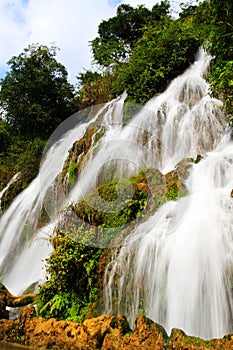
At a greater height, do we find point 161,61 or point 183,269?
point 161,61

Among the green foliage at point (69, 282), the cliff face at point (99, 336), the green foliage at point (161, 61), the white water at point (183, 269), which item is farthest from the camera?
the green foliage at point (161, 61)

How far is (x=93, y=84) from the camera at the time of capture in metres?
19.3

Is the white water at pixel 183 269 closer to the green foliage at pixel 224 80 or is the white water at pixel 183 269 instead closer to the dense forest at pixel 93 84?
the dense forest at pixel 93 84

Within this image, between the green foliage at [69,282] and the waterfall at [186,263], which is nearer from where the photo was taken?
the waterfall at [186,263]

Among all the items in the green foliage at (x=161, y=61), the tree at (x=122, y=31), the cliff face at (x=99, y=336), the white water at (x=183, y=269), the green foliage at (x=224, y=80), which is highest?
the tree at (x=122, y=31)

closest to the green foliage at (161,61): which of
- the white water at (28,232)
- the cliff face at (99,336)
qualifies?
the white water at (28,232)

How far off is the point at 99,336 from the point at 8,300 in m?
2.71

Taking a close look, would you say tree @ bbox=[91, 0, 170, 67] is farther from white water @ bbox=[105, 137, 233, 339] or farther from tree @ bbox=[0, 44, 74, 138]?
white water @ bbox=[105, 137, 233, 339]

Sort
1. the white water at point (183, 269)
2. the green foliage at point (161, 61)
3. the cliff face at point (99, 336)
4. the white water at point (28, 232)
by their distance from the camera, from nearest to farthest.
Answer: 1. the cliff face at point (99, 336)
2. the white water at point (183, 269)
3. the white water at point (28, 232)
4. the green foliage at point (161, 61)

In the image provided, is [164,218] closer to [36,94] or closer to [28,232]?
[28,232]

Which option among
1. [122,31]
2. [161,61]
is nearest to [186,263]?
[161,61]

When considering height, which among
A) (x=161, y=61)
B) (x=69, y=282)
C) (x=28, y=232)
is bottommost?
(x=69, y=282)

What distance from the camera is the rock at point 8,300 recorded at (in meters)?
5.69

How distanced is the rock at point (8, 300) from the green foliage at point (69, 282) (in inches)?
15.9
